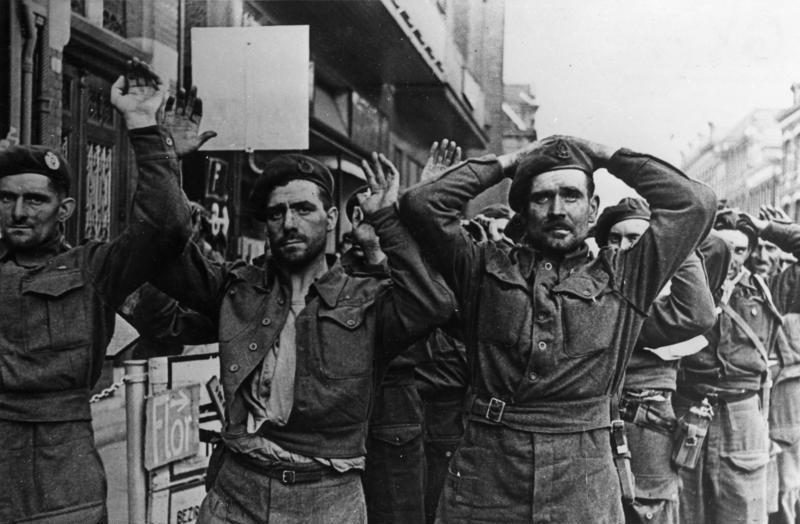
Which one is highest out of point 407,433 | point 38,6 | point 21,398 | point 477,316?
point 38,6

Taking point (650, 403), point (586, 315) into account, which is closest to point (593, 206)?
point (586, 315)

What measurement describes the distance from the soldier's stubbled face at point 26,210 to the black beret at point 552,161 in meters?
1.61

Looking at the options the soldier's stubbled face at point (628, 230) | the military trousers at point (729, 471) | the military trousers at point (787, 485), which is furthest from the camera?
the military trousers at point (787, 485)

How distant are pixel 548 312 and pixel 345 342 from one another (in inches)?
26.1

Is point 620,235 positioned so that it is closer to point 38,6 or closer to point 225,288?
point 225,288

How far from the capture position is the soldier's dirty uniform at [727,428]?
479 centimetres

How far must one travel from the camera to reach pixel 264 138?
21.3 ft

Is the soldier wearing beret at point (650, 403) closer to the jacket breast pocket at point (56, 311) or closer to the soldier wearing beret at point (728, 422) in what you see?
the soldier wearing beret at point (728, 422)

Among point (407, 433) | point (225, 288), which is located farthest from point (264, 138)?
point (225, 288)

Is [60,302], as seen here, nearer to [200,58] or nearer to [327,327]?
[327,327]

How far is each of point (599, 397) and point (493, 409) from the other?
1.12ft

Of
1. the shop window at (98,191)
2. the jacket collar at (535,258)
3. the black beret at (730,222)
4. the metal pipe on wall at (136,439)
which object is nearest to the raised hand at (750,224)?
the black beret at (730,222)

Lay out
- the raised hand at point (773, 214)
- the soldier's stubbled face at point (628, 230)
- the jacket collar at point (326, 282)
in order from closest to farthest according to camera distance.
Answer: the jacket collar at point (326, 282) < the soldier's stubbled face at point (628, 230) < the raised hand at point (773, 214)

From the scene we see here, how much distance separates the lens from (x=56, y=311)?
2.76m
